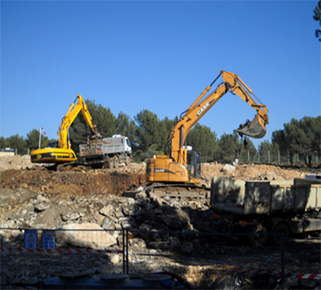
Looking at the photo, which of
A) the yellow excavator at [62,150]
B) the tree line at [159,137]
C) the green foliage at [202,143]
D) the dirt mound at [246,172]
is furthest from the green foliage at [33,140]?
the dirt mound at [246,172]

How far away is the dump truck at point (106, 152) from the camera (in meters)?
26.6

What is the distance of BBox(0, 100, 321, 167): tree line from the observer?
44.5 m

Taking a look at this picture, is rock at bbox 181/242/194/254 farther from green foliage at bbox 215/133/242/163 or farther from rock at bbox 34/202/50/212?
green foliage at bbox 215/133/242/163

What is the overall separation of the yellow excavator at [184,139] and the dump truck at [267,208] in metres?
3.70

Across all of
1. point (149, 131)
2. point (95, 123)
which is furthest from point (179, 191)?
point (149, 131)

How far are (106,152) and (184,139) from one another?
1287 centimetres

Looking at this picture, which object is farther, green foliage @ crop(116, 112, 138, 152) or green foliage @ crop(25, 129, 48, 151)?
green foliage @ crop(25, 129, 48, 151)

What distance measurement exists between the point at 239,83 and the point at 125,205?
781cm

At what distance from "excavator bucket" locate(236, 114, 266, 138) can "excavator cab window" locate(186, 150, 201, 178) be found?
2.71 m

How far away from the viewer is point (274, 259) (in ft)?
28.5

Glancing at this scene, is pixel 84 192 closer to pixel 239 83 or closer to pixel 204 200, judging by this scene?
pixel 204 200

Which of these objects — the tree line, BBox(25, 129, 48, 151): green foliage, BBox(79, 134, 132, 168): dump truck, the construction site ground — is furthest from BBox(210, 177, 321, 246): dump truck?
BBox(25, 129, 48, 151): green foliage

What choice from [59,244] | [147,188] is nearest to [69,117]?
[147,188]

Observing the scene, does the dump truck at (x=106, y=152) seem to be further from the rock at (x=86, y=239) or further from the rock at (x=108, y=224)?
the rock at (x=86, y=239)
